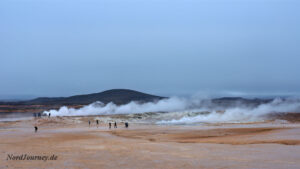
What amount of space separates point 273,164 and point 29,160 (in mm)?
12905

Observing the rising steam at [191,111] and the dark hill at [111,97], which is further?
the dark hill at [111,97]

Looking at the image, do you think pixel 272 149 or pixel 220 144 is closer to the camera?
pixel 272 149

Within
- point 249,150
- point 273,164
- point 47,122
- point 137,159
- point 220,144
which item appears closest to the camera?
point 273,164

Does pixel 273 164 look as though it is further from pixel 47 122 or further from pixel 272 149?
pixel 47 122

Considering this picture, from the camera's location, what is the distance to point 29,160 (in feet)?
62.2

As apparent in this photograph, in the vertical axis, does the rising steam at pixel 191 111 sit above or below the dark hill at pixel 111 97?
below

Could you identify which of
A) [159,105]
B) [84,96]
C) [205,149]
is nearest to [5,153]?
[205,149]

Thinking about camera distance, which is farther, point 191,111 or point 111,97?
point 111,97

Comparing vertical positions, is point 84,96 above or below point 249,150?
above

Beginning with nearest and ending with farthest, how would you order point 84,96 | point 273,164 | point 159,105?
point 273,164, point 159,105, point 84,96

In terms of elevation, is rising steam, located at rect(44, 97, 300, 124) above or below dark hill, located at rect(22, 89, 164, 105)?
below

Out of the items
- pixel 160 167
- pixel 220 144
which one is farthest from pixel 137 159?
pixel 220 144

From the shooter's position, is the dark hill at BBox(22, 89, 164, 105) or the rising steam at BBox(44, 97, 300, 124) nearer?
the rising steam at BBox(44, 97, 300, 124)

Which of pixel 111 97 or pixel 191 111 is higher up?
pixel 111 97
